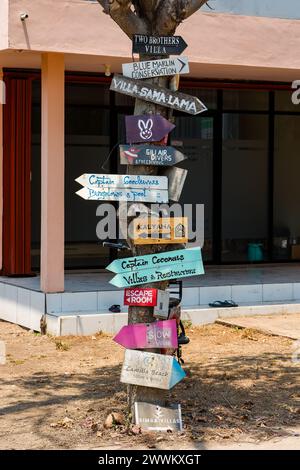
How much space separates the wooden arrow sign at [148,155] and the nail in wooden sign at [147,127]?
0.07m

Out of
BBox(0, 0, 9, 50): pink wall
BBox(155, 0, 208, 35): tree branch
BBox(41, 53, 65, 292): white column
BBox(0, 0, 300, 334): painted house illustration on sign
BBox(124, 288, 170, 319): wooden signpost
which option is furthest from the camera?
BBox(41, 53, 65, 292): white column

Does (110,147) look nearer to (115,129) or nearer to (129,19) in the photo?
(115,129)

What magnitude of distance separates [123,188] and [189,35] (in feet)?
16.8

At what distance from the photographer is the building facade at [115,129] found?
36.4ft

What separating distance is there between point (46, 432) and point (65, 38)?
17.5 feet

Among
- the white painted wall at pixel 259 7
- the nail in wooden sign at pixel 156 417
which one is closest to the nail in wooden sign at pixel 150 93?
the nail in wooden sign at pixel 156 417

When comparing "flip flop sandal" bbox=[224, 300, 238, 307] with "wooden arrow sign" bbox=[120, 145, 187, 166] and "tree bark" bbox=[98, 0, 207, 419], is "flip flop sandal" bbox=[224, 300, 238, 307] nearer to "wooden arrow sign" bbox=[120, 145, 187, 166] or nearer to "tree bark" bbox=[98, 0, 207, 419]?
"tree bark" bbox=[98, 0, 207, 419]

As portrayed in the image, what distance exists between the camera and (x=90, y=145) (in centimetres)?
1446

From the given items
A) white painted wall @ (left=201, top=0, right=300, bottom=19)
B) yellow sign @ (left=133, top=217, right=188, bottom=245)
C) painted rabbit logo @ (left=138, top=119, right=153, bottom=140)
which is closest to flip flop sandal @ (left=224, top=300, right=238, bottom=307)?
white painted wall @ (left=201, top=0, right=300, bottom=19)

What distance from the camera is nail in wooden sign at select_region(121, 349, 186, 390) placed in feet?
22.4

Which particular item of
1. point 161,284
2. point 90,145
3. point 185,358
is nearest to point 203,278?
point 90,145

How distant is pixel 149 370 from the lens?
686 centimetres

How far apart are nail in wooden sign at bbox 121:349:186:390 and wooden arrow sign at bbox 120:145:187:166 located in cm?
136

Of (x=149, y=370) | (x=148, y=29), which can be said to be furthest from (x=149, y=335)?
(x=148, y=29)
